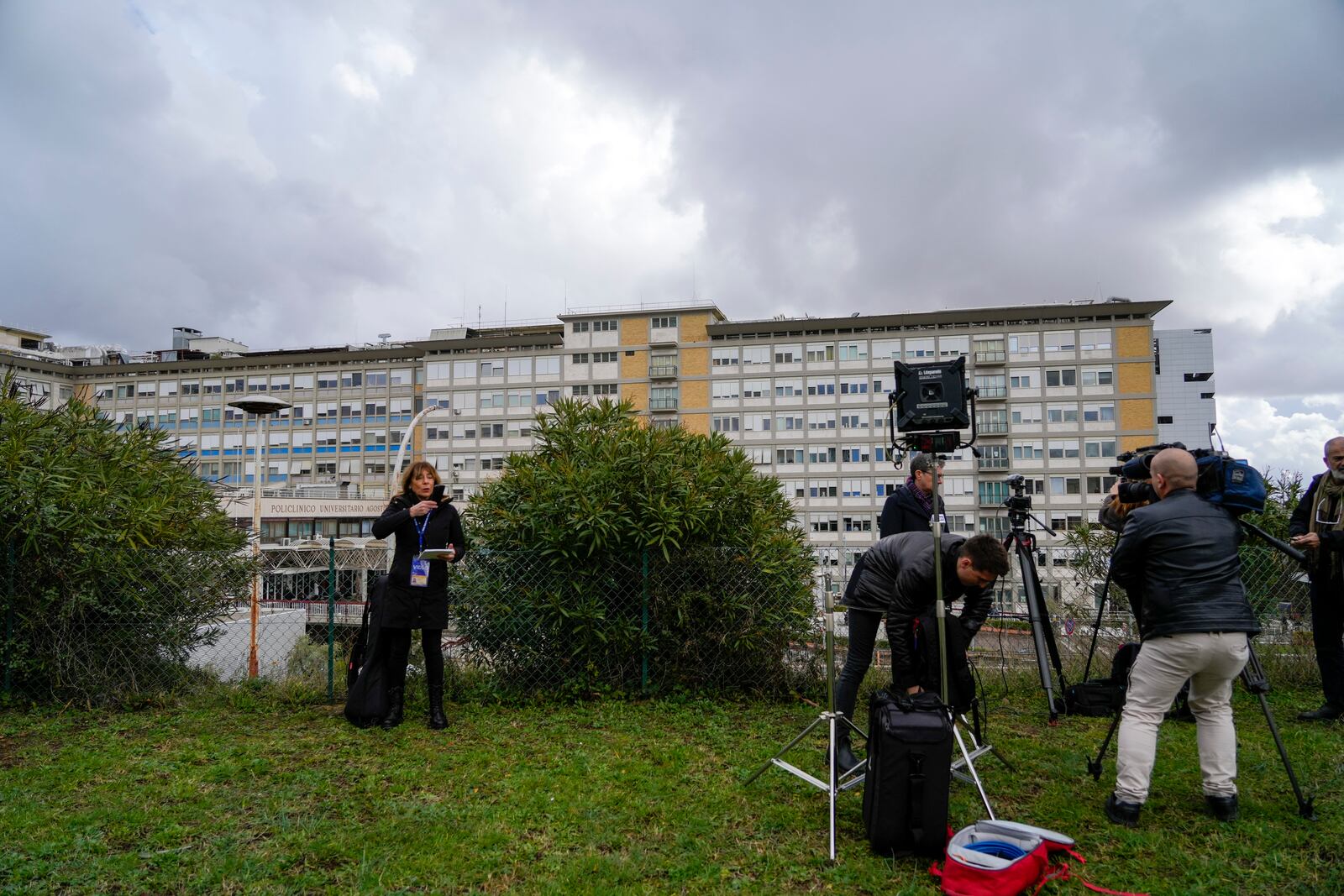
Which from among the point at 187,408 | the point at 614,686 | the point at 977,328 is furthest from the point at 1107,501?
the point at 187,408

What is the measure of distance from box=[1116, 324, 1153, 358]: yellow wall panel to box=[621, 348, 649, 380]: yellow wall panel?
121 ft

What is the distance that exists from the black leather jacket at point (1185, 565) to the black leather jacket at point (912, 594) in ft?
2.46

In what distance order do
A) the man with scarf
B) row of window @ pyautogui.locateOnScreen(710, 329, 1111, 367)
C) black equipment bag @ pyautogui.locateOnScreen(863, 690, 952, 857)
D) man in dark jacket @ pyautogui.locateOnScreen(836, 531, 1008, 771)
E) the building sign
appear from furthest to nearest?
1. row of window @ pyautogui.locateOnScreen(710, 329, 1111, 367)
2. the building sign
3. the man with scarf
4. man in dark jacket @ pyautogui.locateOnScreen(836, 531, 1008, 771)
5. black equipment bag @ pyautogui.locateOnScreen(863, 690, 952, 857)

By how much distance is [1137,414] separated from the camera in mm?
62781

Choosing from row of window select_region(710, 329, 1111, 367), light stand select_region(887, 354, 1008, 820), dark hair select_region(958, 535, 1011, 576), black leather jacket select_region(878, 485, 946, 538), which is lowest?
dark hair select_region(958, 535, 1011, 576)

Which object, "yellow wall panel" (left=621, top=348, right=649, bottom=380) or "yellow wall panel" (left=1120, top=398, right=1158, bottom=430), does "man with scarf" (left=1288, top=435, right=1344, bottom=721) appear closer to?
"yellow wall panel" (left=621, top=348, right=649, bottom=380)

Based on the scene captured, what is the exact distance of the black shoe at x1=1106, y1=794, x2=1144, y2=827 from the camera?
3.96m

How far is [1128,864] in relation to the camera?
3.57m

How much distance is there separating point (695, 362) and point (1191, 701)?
216ft

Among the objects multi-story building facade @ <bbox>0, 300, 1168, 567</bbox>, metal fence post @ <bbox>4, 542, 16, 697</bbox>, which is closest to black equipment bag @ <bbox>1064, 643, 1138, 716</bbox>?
metal fence post @ <bbox>4, 542, 16, 697</bbox>

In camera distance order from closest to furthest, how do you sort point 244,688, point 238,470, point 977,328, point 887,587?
point 887,587 → point 244,688 → point 977,328 → point 238,470

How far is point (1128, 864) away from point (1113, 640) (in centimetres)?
487

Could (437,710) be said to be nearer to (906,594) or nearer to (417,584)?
(417,584)

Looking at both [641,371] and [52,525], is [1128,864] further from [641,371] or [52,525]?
[641,371]
